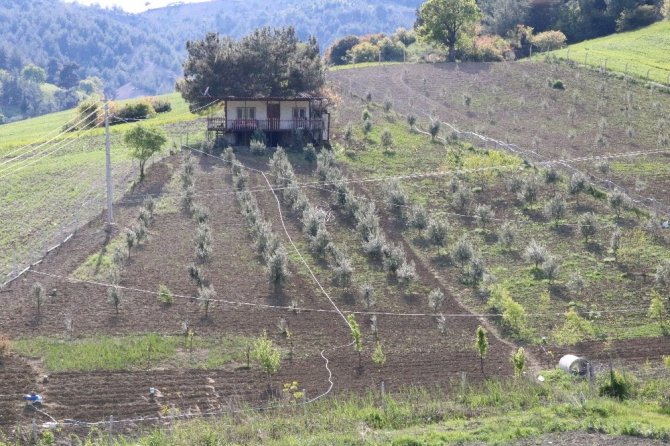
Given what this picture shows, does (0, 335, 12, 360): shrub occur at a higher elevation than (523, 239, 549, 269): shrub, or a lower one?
lower

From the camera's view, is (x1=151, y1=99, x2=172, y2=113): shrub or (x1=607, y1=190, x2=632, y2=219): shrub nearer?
(x1=607, y1=190, x2=632, y2=219): shrub

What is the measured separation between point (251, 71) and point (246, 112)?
360 centimetres

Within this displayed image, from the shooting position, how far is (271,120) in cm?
6109

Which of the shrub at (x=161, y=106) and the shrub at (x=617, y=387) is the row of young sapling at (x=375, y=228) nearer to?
the shrub at (x=617, y=387)

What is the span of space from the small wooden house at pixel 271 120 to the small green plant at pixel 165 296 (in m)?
20.4

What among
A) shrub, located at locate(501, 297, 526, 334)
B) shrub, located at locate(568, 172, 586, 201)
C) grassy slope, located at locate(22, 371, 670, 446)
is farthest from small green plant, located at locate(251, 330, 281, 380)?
shrub, located at locate(568, 172, 586, 201)

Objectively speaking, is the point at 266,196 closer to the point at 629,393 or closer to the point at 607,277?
the point at 607,277

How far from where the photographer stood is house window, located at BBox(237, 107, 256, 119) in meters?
62.1

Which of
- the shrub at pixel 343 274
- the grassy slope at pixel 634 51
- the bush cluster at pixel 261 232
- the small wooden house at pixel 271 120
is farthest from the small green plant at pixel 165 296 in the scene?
the grassy slope at pixel 634 51

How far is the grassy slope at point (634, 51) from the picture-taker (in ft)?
271

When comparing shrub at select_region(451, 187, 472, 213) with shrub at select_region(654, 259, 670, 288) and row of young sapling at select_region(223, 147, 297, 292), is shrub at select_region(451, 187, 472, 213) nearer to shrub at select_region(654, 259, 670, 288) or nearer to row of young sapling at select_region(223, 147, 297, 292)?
row of young sapling at select_region(223, 147, 297, 292)

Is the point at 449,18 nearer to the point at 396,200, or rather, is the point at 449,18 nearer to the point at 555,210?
the point at 396,200

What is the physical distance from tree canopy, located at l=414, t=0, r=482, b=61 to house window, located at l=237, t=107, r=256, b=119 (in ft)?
89.2

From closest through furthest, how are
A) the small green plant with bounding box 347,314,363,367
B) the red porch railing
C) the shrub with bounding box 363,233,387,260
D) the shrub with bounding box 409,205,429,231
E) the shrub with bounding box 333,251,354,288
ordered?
the small green plant with bounding box 347,314,363,367
the shrub with bounding box 333,251,354,288
the shrub with bounding box 363,233,387,260
the shrub with bounding box 409,205,429,231
the red porch railing
